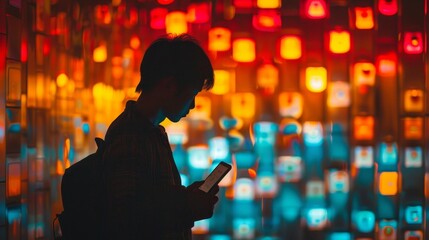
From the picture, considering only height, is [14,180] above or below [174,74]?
below

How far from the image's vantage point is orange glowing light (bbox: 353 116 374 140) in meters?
2.97

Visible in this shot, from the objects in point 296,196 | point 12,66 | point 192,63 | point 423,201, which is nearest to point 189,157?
point 296,196

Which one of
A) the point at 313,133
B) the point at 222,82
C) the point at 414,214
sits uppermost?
the point at 222,82

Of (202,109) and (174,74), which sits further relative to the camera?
(202,109)

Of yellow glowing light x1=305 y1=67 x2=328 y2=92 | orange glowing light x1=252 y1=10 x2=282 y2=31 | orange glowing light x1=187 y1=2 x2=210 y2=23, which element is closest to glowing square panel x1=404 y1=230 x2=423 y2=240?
yellow glowing light x1=305 y1=67 x2=328 y2=92

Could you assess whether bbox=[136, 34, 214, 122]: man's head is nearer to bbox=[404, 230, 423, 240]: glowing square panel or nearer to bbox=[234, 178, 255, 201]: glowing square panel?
bbox=[234, 178, 255, 201]: glowing square panel

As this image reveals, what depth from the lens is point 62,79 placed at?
3.06 metres

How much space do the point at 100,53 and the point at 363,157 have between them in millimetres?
1402

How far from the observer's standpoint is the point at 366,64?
2996 millimetres

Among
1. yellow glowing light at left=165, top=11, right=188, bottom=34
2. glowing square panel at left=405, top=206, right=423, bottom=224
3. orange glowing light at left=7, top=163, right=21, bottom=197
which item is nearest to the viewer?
orange glowing light at left=7, top=163, right=21, bottom=197

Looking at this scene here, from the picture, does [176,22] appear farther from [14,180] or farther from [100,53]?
[14,180]

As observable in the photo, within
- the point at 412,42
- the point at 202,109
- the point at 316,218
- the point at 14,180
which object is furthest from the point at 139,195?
the point at 412,42

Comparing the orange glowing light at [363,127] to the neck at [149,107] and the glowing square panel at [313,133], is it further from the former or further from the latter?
the neck at [149,107]

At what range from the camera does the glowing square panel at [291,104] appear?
119 inches
